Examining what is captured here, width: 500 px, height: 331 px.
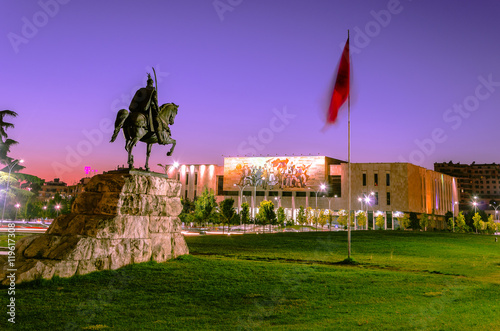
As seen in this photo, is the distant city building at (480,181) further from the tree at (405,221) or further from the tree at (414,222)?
the tree at (405,221)

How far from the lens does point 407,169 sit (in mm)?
91688

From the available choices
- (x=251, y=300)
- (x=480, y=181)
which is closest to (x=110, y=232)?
(x=251, y=300)

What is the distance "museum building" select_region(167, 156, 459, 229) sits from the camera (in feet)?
305

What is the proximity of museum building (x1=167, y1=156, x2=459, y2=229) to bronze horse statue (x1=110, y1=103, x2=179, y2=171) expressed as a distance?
246ft

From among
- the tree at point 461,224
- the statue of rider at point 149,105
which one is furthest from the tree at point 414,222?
the statue of rider at point 149,105

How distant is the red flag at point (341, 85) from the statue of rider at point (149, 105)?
8849 millimetres

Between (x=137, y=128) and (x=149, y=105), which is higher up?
(x=149, y=105)

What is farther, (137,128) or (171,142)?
(171,142)

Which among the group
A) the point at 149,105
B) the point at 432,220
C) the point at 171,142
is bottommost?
the point at 432,220

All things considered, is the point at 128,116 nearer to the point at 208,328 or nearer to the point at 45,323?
the point at 45,323

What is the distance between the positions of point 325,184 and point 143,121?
280 ft

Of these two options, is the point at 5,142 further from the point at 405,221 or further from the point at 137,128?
the point at 405,221

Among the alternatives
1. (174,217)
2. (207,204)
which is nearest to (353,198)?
(207,204)

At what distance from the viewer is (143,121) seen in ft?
55.7
